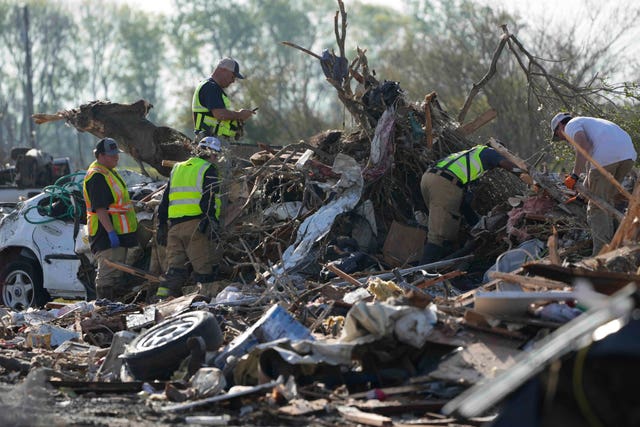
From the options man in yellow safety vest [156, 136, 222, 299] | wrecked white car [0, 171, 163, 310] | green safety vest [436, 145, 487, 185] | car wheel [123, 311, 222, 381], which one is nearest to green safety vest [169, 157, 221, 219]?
man in yellow safety vest [156, 136, 222, 299]

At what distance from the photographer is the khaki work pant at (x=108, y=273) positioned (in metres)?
11.8

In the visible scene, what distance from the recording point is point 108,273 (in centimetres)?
1185

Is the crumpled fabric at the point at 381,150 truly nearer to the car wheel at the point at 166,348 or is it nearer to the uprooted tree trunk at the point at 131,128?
the uprooted tree trunk at the point at 131,128

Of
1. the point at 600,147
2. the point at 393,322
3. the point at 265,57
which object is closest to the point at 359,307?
the point at 393,322

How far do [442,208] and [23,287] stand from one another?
204 inches

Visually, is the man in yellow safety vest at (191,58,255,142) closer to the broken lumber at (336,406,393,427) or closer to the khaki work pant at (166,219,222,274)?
the khaki work pant at (166,219,222,274)

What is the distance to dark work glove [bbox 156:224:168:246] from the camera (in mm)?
11680

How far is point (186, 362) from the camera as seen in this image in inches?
300

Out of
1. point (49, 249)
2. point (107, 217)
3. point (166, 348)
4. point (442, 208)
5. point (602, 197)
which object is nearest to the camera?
point (166, 348)

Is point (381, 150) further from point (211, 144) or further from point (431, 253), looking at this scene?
point (211, 144)

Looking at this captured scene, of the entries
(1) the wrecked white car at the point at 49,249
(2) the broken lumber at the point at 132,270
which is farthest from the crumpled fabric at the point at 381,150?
(1) the wrecked white car at the point at 49,249

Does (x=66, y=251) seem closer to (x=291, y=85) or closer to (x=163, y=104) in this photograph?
(x=291, y=85)

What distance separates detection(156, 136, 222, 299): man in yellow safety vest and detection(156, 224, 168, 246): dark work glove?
259mm

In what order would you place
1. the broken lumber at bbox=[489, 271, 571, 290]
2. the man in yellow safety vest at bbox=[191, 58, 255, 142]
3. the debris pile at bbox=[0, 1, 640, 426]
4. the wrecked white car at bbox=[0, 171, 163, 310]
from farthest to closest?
the wrecked white car at bbox=[0, 171, 163, 310]
the man in yellow safety vest at bbox=[191, 58, 255, 142]
the broken lumber at bbox=[489, 271, 571, 290]
the debris pile at bbox=[0, 1, 640, 426]
